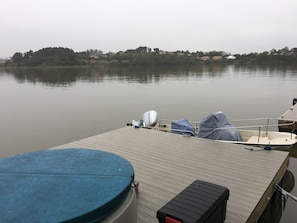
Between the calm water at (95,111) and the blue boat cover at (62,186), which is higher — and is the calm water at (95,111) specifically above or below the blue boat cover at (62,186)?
below

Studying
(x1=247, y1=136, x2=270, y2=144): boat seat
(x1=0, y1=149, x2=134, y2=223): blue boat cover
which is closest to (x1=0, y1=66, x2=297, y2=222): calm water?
(x1=247, y1=136, x2=270, y2=144): boat seat

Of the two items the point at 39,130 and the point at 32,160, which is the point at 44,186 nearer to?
the point at 32,160

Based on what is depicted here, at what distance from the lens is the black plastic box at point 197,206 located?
2.04 metres

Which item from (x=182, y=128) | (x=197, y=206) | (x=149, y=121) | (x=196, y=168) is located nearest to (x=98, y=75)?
(x=149, y=121)

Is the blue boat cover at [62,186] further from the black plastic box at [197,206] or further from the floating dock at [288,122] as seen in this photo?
the floating dock at [288,122]

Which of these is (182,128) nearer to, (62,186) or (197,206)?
(197,206)

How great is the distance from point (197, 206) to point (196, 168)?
2062 mm

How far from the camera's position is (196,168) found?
416cm

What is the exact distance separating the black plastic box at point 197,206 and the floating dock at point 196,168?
0.66 metres

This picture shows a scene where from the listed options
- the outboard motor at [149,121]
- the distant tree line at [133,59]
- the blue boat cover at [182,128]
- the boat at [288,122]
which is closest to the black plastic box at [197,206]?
the blue boat cover at [182,128]

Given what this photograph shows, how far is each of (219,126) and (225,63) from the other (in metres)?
66.6

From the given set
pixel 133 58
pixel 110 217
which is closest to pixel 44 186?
pixel 110 217

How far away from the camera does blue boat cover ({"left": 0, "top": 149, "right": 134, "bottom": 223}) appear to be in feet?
6.27

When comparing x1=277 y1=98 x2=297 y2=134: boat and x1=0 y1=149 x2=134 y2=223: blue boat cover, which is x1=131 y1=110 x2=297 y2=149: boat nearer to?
x1=277 y1=98 x2=297 y2=134: boat
